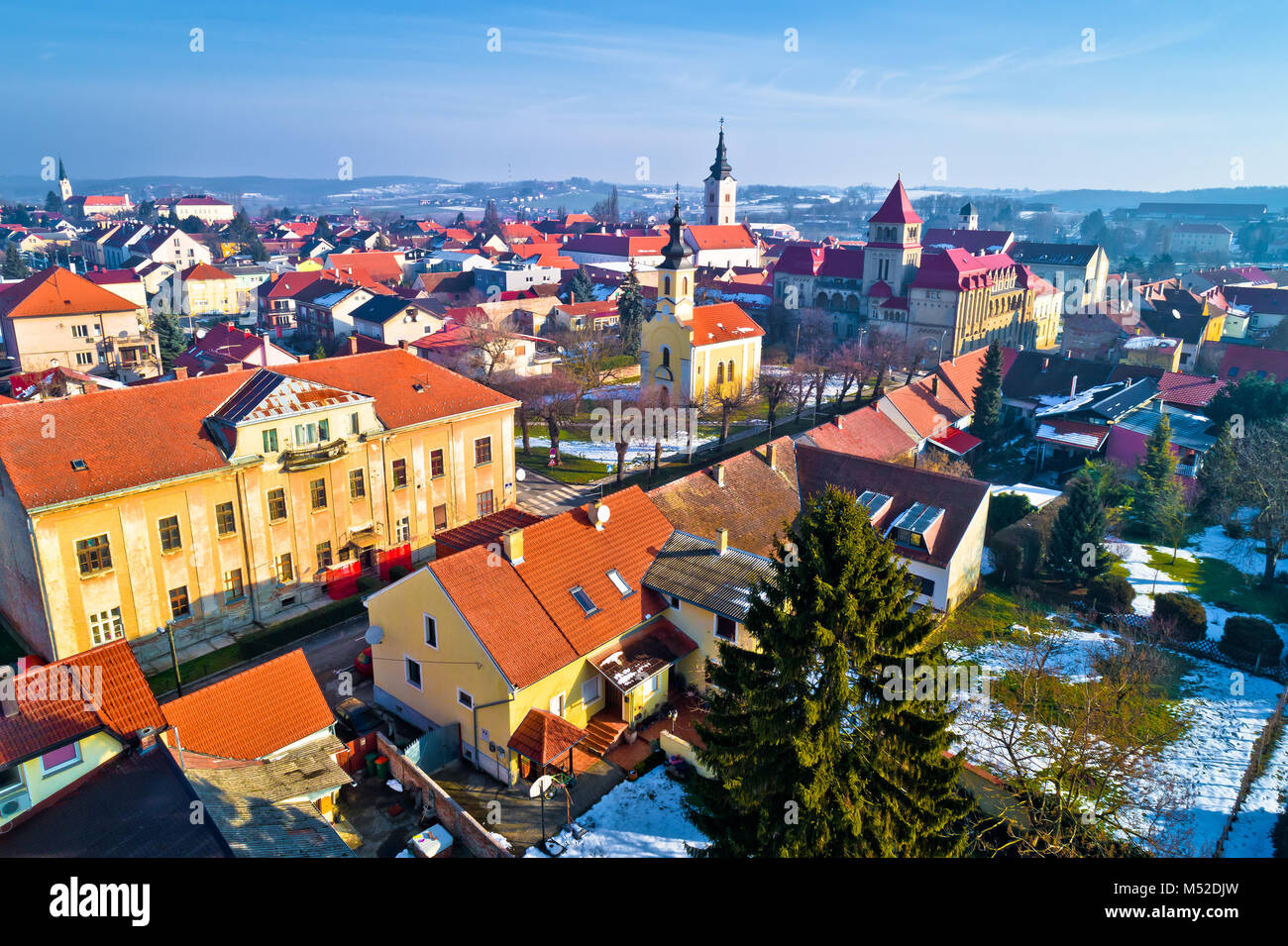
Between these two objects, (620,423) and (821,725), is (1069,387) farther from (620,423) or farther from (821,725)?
(821,725)

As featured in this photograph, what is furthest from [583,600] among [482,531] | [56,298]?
[56,298]

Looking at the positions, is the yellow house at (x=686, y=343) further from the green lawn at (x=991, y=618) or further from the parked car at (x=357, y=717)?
the parked car at (x=357, y=717)

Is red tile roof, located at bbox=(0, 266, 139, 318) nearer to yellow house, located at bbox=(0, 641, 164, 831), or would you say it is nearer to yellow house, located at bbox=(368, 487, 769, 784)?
yellow house, located at bbox=(368, 487, 769, 784)

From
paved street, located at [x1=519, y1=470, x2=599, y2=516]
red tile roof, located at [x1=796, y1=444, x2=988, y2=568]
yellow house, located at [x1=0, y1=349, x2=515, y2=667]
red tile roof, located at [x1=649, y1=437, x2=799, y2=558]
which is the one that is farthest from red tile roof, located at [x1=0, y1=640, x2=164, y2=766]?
paved street, located at [x1=519, y1=470, x2=599, y2=516]

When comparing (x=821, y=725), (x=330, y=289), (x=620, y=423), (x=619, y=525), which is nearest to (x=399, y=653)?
(x=619, y=525)

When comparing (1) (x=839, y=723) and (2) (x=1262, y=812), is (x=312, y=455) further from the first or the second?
(2) (x=1262, y=812)

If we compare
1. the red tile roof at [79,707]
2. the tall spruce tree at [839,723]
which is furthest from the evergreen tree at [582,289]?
the tall spruce tree at [839,723]
